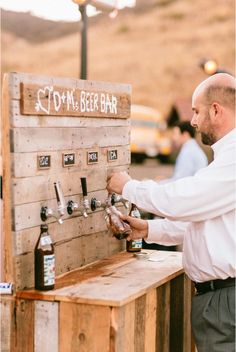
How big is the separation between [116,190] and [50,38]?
62391 mm

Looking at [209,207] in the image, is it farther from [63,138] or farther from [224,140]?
[63,138]

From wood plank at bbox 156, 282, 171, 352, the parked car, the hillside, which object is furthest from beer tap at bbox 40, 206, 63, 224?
the hillside

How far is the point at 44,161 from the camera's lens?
4027mm

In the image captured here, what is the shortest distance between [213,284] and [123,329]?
0.58m

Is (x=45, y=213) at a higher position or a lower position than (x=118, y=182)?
lower

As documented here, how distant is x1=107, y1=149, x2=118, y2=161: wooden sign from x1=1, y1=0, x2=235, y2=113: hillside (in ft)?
140

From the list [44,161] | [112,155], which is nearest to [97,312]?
[44,161]

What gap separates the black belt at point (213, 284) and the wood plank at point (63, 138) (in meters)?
1.11

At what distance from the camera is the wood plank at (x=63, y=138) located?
3838 mm

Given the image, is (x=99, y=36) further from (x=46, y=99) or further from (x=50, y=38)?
(x=46, y=99)

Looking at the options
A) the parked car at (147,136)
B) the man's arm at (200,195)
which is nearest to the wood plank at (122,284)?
the man's arm at (200,195)

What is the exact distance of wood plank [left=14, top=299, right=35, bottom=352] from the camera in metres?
3.86

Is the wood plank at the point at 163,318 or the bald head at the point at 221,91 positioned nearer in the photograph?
the bald head at the point at 221,91

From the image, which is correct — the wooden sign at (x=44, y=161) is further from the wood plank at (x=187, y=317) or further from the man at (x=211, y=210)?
the wood plank at (x=187, y=317)
